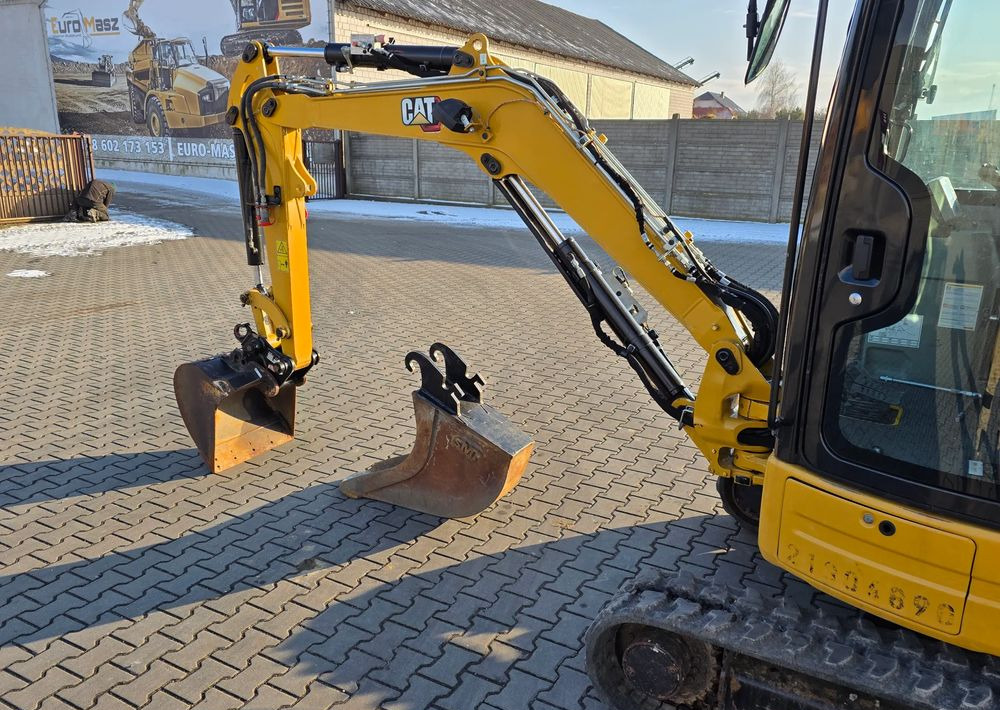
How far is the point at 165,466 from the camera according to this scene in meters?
5.12

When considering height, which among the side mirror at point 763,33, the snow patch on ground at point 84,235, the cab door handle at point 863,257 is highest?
the side mirror at point 763,33

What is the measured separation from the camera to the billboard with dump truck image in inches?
930

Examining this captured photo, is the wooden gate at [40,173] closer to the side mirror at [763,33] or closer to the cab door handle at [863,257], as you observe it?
the side mirror at [763,33]

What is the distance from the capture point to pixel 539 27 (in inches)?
1259

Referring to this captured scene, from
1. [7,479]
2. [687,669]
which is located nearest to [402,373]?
[7,479]

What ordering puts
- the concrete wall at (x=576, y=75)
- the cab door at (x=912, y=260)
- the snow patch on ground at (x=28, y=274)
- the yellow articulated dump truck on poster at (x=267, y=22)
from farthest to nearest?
the concrete wall at (x=576, y=75)
the yellow articulated dump truck on poster at (x=267, y=22)
the snow patch on ground at (x=28, y=274)
the cab door at (x=912, y=260)

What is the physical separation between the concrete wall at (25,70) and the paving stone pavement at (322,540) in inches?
1044

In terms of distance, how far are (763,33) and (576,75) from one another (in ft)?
99.6

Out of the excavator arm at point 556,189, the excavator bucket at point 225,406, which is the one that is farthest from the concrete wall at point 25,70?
the excavator arm at point 556,189

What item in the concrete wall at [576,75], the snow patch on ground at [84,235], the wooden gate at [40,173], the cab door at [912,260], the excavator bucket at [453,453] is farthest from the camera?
the concrete wall at [576,75]

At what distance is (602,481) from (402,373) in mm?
2654

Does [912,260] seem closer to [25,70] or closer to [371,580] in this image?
[371,580]

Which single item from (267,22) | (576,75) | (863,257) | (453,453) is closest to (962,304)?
(863,257)

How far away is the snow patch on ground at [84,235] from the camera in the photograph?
13.4m
